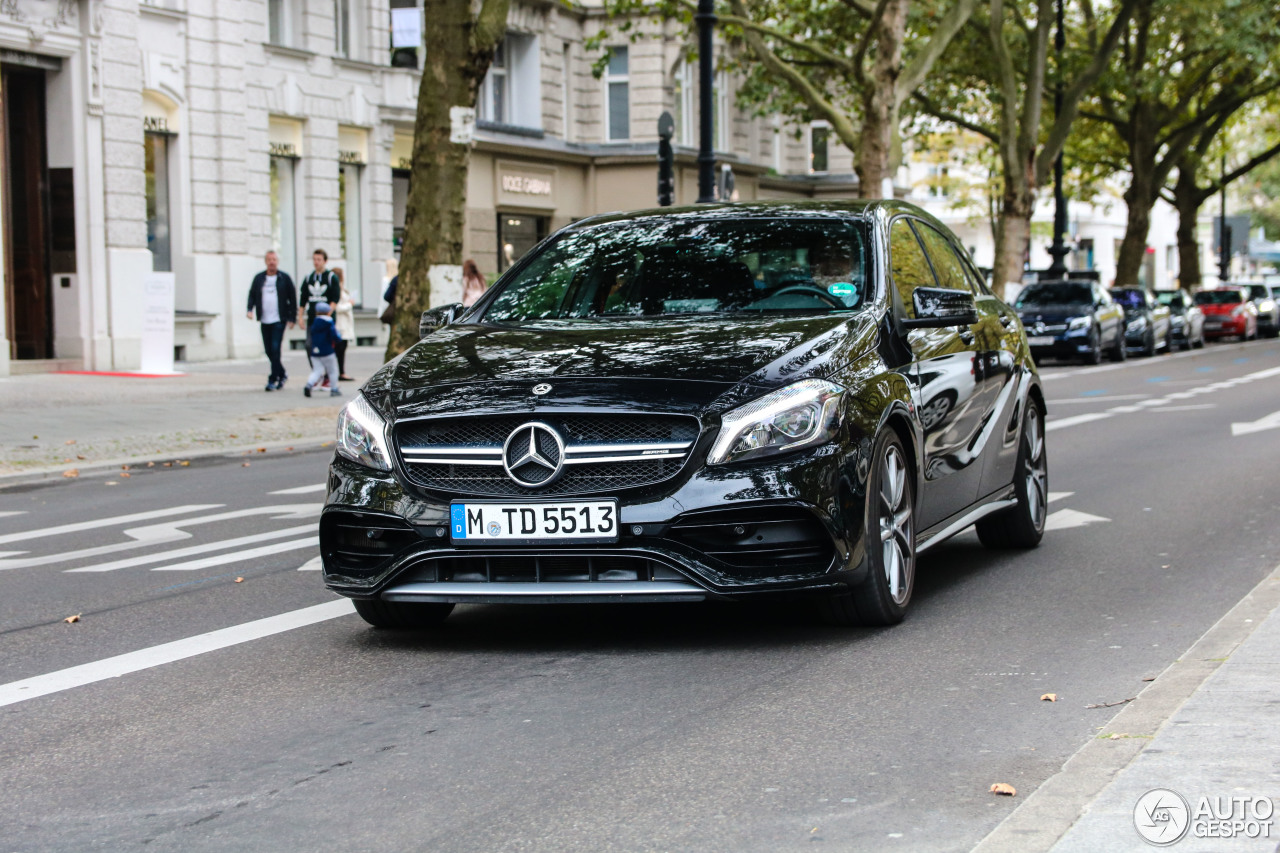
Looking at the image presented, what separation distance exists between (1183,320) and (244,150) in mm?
22726

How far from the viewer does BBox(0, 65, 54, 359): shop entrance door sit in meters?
25.7

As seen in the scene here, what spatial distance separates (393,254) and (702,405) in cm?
3002

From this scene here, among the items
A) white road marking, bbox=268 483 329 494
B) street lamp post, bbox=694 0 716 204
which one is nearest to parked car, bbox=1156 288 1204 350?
street lamp post, bbox=694 0 716 204

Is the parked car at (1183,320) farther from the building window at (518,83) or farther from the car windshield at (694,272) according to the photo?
the car windshield at (694,272)

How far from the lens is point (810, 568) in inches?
237

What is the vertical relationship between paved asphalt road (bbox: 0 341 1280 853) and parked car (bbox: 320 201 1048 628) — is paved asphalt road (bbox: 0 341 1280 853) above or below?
below

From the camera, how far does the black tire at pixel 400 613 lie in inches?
261

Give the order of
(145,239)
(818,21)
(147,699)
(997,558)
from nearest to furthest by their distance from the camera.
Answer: (147,699), (997,558), (145,239), (818,21)

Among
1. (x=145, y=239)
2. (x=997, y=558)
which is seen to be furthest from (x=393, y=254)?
(x=997, y=558)

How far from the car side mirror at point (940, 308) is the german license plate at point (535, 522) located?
1757 mm

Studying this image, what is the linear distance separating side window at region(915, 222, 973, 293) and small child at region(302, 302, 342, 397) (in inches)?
537

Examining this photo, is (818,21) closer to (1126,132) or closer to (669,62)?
(669,62)

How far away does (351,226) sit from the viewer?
3425 centimetres

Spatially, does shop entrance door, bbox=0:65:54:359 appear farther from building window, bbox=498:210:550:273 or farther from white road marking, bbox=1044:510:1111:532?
white road marking, bbox=1044:510:1111:532
